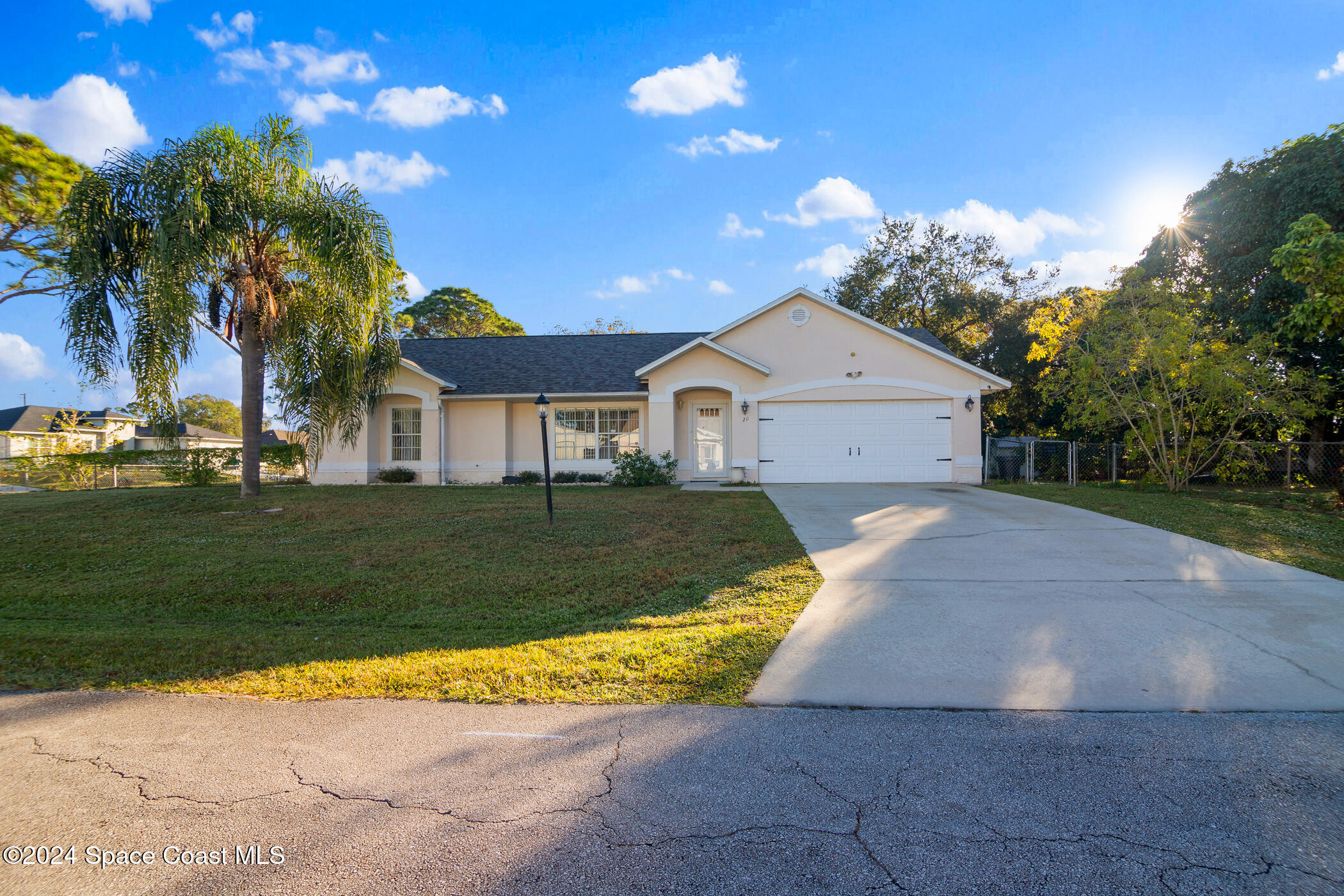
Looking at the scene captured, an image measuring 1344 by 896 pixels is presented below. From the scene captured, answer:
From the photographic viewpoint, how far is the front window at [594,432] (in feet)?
61.8

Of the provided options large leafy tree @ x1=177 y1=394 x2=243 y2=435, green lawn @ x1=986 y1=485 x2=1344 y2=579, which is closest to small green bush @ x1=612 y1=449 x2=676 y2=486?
green lawn @ x1=986 y1=485 x2=1344 y2=579

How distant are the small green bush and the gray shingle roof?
85.6 inches

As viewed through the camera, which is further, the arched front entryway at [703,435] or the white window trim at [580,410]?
the white window trim at [580,410]

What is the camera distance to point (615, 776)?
116 inches

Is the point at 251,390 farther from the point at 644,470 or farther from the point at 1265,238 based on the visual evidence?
the point at 1265,238

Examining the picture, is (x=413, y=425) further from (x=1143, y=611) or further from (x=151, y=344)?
(x=1143, y=611)

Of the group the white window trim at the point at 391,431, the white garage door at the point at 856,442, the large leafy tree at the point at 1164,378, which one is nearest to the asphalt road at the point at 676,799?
the white garage door at the point at 856,442

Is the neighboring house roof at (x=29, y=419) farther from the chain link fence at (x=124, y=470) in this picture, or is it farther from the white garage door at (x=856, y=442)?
the white garage door at (x=856, y=442)

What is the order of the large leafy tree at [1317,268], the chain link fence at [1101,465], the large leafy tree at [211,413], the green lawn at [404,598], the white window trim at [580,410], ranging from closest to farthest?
the green lawn at [404,598] < the large leafy tree at [1317,268] < the chain link fence at [1101,465] < the white window trim at [580,410] < the large leafy tree at [211,413]

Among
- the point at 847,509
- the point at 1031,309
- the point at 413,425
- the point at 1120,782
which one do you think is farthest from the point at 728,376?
the point at 1031,309

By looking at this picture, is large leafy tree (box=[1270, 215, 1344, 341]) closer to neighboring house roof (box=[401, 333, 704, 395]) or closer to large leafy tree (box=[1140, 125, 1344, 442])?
large leafy tree (box=[1140, 125, 1344, 442])

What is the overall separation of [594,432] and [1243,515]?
14770 mm

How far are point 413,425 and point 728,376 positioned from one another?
955cm

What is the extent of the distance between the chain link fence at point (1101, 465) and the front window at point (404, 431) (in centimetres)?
1663
